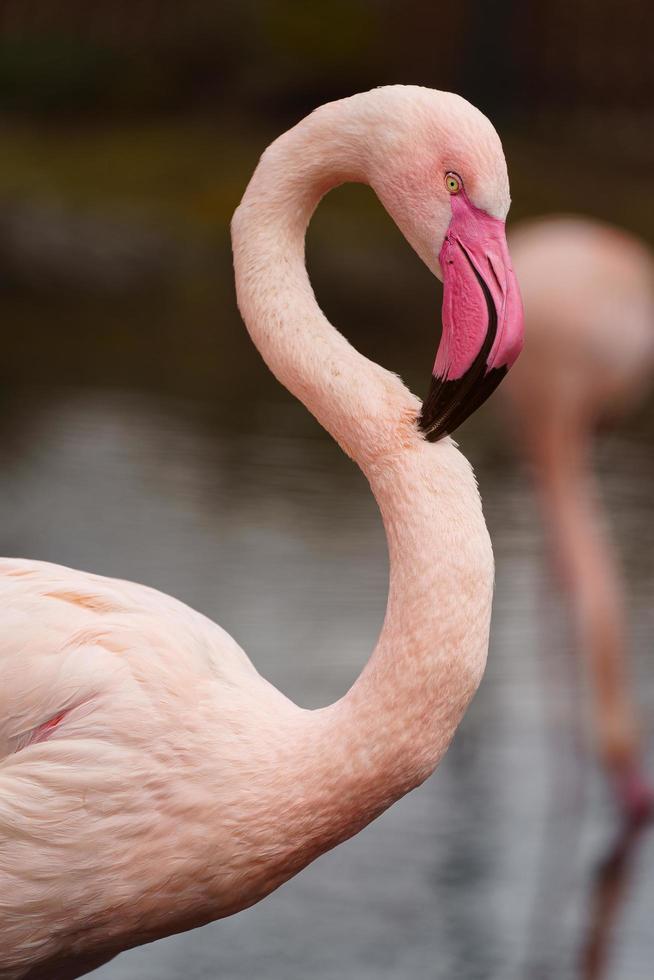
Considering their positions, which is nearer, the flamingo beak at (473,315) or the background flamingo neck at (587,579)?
the flamingo beak at (473,315)

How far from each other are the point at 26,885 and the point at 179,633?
0.49m

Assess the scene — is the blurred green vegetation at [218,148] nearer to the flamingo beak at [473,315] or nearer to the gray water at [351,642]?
the gray water at [351,642]

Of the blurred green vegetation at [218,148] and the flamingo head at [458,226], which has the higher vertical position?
the blurred green vegetation at [218,148]

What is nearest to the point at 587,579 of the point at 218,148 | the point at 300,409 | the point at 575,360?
the point at 575,360

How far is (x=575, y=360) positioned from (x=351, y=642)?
5.16 feet

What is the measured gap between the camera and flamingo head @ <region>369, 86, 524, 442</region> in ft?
7.95

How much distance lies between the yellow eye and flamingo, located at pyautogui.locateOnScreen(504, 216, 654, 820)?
315cm

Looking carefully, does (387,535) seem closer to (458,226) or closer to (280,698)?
(280,698)

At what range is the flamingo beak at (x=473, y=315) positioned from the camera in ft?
7.92

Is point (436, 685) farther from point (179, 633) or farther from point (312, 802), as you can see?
point (179, 633)

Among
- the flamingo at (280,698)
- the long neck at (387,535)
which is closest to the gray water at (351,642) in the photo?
the flamingo at (280,698)

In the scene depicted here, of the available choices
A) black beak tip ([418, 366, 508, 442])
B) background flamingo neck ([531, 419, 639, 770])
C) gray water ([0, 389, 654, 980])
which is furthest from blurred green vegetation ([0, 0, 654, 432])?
black beak tip ([418, 366, 508, 442])

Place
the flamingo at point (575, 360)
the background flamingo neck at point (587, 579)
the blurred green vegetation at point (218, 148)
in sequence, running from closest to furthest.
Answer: the background flamingo neck at point (587, 579), the flamingo at point (575, 360), the blurred green vegetation at point (218, 148)

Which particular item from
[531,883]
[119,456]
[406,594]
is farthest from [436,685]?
[119,456]
